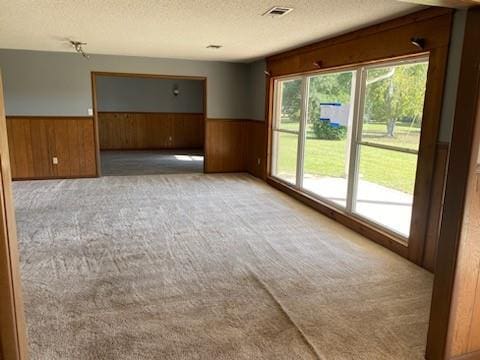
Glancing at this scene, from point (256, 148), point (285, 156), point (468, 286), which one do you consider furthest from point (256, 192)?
point (468, 286)

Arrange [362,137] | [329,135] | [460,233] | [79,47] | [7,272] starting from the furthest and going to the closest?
[79,47], [329,135], [362,137], [460,233], [7,272]

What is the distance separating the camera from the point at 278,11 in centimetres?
341

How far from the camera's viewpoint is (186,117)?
450 inches

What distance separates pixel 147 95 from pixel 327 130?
293 inches

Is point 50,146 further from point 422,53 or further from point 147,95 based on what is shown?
point 422,53

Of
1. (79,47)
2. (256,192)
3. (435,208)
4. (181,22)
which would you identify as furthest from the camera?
(256,192)

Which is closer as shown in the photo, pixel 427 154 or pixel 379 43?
pixel 427 154

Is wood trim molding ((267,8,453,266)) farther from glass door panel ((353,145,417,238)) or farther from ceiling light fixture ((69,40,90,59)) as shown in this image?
ceiling light fixture ((69,40,90,59))

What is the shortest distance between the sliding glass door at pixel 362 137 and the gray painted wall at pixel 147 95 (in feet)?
19.6

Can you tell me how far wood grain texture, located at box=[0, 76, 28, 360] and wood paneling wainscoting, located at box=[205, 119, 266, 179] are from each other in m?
5.93

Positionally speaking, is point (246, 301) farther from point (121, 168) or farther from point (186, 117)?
point (186, 117)

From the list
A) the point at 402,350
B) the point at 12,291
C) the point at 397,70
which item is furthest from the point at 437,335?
the point at 397,70

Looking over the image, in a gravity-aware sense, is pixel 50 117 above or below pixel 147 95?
below

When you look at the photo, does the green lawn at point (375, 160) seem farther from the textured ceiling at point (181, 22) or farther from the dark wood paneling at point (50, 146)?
the dark wood paneling at point (50, 146)
